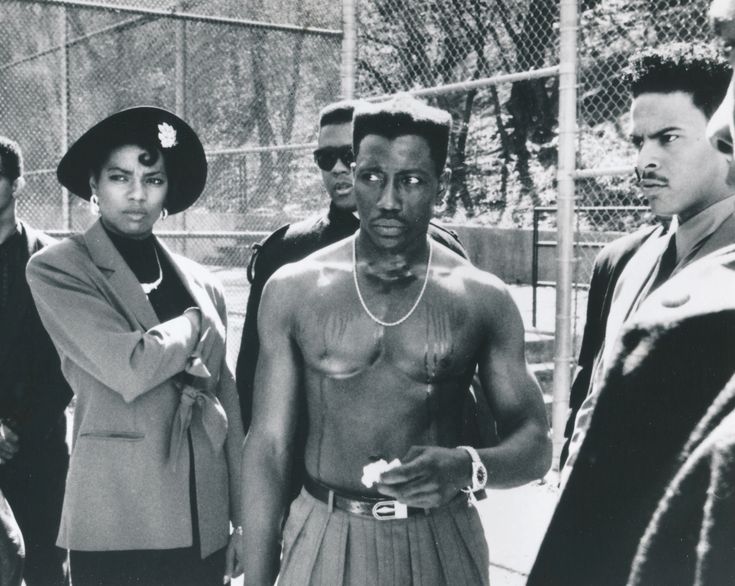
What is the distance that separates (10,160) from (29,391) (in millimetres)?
949

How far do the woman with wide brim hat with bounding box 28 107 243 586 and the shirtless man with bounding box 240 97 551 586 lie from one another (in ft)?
2.01

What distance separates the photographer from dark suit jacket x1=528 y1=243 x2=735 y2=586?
0.90m

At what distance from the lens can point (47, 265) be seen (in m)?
2.93

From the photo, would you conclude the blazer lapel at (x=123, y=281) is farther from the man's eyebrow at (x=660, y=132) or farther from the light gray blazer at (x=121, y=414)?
the man's eyebrow at (x=660, y=132)

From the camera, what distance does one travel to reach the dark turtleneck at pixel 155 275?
3.11 m

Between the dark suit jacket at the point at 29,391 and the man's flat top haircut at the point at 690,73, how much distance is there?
2456 mm

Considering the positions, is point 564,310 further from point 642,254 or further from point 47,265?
point 47,265

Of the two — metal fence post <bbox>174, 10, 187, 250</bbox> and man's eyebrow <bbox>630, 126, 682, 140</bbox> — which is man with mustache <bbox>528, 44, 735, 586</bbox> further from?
metal fence post <bbox>174, 10, 187, 250</bbox>

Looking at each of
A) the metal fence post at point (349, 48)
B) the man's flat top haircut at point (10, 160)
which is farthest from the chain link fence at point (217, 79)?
the man's flat top haircut at point (10, 160)

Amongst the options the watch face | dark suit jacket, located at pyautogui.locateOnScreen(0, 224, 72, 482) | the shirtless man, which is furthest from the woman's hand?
the watch face

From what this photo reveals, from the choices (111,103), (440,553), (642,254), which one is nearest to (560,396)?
(642,254)

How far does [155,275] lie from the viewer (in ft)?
10.4

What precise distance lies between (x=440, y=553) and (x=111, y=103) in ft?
23.2

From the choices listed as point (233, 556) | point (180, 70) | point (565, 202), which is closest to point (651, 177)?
point (233, 556)
